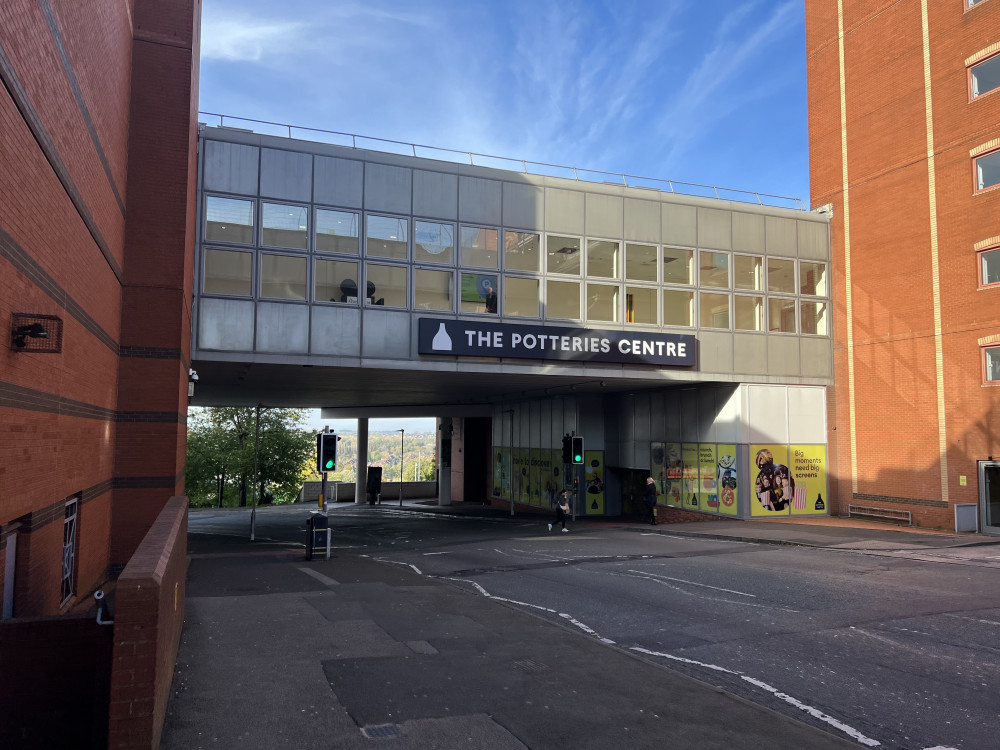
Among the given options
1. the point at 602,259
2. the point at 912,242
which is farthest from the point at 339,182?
the point at 912,242

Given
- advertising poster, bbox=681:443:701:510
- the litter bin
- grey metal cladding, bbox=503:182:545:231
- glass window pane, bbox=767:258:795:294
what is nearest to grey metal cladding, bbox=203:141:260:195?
grey metal cladding, bbox=503:182:545:231

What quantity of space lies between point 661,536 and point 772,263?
37.9 feet

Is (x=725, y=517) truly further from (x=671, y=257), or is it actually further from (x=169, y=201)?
(x=169, y=201)

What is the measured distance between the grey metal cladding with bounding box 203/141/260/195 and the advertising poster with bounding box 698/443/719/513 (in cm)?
1800

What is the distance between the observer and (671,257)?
26906mm

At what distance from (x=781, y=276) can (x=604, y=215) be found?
24.6 ft

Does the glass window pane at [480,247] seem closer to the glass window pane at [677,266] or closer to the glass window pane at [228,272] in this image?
the glass window pane at [677,266]

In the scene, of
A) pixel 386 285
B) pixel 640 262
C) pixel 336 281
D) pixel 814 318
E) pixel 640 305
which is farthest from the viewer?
pixel 814 318

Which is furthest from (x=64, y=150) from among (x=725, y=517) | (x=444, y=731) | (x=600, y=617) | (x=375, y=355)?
(x=725, y=517)

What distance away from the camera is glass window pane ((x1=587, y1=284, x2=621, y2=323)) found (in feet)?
84.1

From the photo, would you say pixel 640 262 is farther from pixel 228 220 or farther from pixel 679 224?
pixel 228 220

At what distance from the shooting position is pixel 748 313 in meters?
27.8

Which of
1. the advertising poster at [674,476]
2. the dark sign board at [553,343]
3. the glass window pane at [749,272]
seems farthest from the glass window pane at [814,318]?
the advertising poster at [674,476]

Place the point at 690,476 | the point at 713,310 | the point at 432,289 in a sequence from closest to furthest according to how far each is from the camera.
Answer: the point at 432,289 < the point at 713,310 < the point at 690,476
